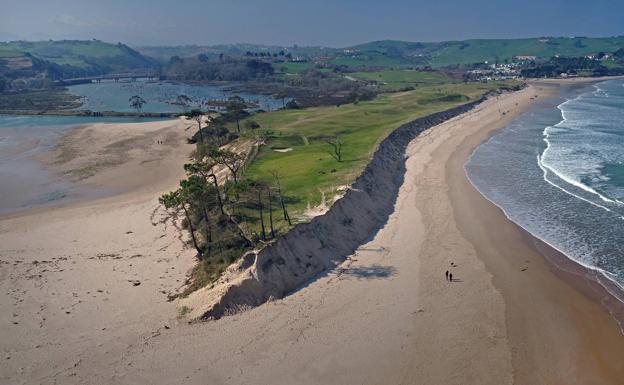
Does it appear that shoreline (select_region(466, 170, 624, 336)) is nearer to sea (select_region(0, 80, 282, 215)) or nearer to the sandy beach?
the sandy beach

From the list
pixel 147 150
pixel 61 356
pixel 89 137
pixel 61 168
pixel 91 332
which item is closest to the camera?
pixel 61 356

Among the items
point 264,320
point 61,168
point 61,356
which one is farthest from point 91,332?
point 61,168

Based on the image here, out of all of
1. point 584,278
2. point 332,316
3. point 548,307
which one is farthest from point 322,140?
point 548,307

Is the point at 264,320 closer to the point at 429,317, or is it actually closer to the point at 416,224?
the point at 429,317

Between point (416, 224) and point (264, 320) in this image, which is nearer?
point (264, 320)

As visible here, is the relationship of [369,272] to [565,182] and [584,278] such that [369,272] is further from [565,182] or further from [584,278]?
[565,182]

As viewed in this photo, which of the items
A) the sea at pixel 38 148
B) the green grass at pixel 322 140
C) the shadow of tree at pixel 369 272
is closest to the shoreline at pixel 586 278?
the shadow of tree at pixel 369 272
